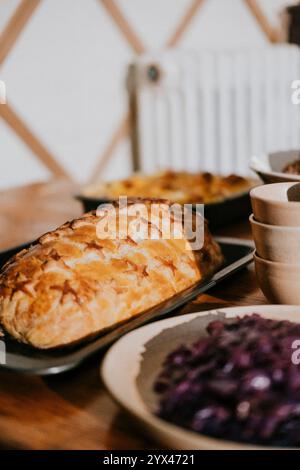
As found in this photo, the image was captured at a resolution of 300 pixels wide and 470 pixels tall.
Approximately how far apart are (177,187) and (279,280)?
795mm

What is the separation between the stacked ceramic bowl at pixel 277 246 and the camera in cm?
68

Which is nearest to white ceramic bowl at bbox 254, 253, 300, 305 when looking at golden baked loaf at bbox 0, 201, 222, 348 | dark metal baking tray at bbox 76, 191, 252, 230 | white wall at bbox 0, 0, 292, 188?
golden baked loaf at bbox 0, 201, 222, 348

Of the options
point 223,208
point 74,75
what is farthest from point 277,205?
point 74,75

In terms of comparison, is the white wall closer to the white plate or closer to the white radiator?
the white radiator

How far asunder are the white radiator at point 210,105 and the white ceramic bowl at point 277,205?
7.81ft

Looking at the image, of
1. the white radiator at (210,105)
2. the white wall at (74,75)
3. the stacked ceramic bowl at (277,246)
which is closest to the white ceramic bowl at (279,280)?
the stacked ceramic bowl at (277,246)

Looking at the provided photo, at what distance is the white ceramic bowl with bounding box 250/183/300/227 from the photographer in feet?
2.23

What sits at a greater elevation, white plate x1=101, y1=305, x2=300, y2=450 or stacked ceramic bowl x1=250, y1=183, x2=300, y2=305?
stacked ceramic bowl x1=250, y1=183, x2=300, y2=305

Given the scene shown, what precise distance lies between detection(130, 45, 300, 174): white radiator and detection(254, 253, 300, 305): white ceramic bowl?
244cm

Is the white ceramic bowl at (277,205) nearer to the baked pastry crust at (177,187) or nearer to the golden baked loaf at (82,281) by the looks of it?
the golden baked loaf at (82,281)

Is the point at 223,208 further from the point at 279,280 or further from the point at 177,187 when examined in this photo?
the point at 279,280

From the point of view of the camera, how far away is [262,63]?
Result: 10.6 ft

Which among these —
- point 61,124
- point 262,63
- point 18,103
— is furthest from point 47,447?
point 262,63

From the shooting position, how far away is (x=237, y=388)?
1.57 ft
